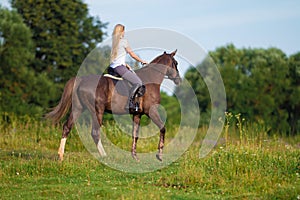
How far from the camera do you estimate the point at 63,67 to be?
3809 centimetres

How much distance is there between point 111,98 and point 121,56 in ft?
3.79

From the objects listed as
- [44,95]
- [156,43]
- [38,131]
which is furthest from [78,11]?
[156,43]

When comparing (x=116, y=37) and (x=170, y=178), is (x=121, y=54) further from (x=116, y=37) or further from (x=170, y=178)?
(x=170, y=178)

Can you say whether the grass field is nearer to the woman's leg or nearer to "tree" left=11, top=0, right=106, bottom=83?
the woman's leg

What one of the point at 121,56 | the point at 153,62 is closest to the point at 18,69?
the point at 153,62

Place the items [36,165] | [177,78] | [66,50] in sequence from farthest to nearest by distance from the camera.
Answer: [66,50], [177,78], [36,165]

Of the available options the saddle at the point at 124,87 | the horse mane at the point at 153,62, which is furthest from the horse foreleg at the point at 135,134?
the horse mane at the point at 153,62

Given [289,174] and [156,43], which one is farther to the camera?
[156,43]

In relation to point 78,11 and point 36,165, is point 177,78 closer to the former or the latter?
point 36,165

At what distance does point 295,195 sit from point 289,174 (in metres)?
1.85

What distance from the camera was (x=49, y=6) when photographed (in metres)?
38.2

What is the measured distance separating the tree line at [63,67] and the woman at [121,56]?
2094 centimetres

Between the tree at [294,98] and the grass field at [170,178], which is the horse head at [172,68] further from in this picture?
the tree at [294,98]

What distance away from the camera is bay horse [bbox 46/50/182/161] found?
13.2 m
